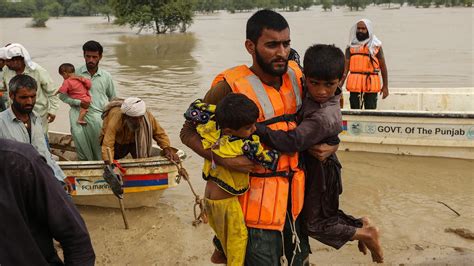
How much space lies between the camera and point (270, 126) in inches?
93.5

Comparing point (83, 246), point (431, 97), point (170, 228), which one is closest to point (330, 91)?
point (83, 246)

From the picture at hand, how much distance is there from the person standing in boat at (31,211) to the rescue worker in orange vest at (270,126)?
906 millimetres

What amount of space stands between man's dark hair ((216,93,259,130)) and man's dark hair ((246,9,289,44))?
32 centimetres

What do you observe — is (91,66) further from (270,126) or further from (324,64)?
(324,64)

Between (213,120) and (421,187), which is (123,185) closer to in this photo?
(213,120)

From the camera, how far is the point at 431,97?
26.5 feet

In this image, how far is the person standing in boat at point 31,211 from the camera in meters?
1.43

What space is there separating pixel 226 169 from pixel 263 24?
69cm

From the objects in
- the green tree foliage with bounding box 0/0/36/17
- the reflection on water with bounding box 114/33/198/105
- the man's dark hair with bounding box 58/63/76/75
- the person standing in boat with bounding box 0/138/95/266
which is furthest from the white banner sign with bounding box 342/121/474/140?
the green tree foliage with bounding box 0/0/36/17

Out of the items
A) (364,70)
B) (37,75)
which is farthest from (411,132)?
(37,75)

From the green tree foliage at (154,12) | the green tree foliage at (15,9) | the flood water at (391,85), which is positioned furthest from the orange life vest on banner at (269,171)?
the green tree foliage at (15,9)

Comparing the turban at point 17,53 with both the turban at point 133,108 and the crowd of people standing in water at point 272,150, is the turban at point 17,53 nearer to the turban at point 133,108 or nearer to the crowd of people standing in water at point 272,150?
the turban at point 133,108

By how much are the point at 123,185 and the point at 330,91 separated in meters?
3.13

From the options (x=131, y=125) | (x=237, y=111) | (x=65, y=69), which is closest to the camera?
(x=237, y=111)
